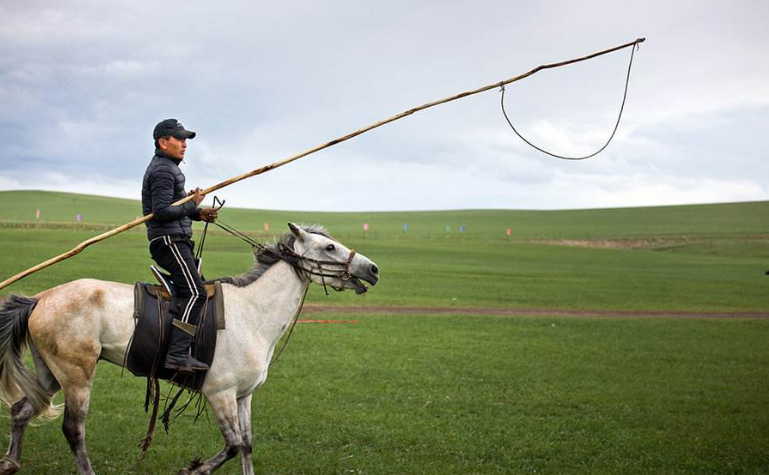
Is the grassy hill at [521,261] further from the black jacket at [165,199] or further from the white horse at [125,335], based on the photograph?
the black jacket at [165,199]

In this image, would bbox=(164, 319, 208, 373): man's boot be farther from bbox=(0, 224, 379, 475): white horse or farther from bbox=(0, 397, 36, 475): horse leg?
bbox=(0, 397, 36, 475): horse leg

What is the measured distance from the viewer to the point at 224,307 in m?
8.06

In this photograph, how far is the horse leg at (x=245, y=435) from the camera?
309 inches

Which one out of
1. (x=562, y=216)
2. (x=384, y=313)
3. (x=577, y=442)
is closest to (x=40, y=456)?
(x=577, y=442)

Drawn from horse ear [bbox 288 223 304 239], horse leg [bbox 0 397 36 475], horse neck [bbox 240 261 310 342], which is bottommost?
horse leg [bbox 0 397 36 475]

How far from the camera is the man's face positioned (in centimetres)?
783

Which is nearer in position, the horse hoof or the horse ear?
the horse hoof

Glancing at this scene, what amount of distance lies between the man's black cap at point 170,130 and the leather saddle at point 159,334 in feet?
4.94

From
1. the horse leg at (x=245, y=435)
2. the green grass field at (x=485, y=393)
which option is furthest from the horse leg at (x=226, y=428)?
the green grass field at (x=485, y=393)

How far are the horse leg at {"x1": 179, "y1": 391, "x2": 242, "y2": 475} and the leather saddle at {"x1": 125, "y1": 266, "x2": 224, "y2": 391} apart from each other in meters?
0.34

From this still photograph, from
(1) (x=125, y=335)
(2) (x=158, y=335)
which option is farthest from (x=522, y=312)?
(1) (x=125, y=335)

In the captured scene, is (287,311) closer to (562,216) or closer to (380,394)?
(380,394)

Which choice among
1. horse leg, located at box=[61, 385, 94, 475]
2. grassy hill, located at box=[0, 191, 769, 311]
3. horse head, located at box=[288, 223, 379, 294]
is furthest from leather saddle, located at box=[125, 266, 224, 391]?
grassy hill, located at box=[0, 191, 769, 311]

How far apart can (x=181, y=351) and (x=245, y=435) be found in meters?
1.18
